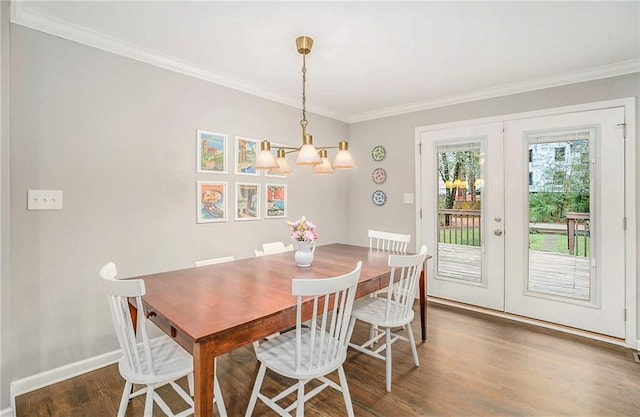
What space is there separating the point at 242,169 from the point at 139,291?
6.44ft

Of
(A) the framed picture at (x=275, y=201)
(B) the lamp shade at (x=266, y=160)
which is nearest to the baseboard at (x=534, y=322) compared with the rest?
(A) the framed picture at (x=275, y=201)

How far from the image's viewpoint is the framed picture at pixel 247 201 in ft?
10.2

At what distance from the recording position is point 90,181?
2195mm

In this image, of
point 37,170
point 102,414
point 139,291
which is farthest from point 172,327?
point 37,170

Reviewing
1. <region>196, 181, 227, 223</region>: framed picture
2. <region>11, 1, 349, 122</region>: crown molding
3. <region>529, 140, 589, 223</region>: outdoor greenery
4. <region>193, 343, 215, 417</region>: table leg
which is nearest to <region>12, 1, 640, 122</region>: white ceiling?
<region>11, 1, 349, 122</region>: crown molding

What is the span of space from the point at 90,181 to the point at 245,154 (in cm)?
134

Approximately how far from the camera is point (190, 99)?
2.73 meters

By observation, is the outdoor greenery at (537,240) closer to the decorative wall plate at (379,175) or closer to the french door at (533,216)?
the french door at (533,216)

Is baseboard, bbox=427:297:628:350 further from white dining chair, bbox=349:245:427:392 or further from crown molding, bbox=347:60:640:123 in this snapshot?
crown molding, bbox=347:60:640:123

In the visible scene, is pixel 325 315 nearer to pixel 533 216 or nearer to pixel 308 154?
pixel 308 154

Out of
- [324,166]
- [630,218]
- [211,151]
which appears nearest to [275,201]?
[211,151]

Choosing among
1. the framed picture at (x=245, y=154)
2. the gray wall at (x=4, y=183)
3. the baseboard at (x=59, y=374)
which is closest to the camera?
the gray wall at (x=4, y=183)

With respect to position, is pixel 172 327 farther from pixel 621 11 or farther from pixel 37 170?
pixel 621 11

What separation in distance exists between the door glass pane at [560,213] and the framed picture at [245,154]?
278cm
